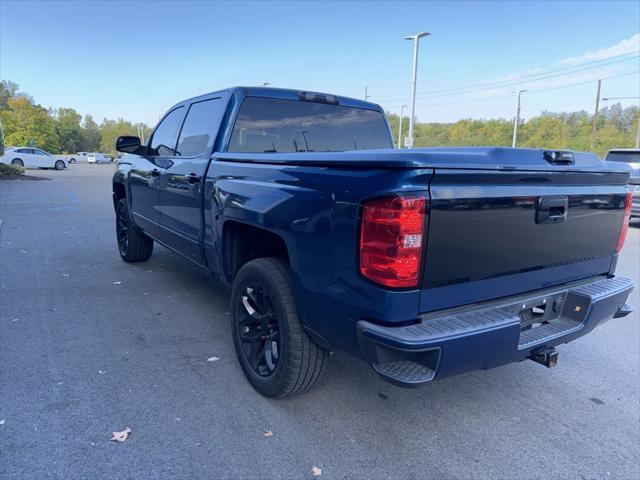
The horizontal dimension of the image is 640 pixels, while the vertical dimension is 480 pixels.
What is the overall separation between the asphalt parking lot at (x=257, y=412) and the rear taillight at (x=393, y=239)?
41.6 inches

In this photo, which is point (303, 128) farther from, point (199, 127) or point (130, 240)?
point (130, 240)

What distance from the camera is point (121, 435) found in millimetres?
2461

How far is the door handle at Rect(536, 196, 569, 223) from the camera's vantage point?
7.56ft

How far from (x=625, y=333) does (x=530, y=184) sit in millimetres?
2921

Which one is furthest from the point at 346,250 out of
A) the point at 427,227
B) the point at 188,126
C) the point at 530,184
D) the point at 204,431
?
the point at 188,126

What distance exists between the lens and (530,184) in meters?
2.24

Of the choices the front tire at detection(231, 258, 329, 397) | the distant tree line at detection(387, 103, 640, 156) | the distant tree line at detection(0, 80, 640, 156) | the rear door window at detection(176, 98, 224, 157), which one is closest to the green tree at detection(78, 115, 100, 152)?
the distant tree line at detection(0, 80, 640, 156)

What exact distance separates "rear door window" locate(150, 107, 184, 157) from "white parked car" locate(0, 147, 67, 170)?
108ft

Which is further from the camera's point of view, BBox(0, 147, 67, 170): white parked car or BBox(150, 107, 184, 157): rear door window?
BBox(0, 147, 67, 170): white parked car

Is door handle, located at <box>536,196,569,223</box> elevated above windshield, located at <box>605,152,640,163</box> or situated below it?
below

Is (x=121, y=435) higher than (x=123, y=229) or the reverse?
the reverse

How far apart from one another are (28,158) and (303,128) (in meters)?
36.5

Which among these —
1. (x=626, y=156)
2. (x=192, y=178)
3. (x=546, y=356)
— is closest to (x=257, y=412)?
(x=546, y=356)

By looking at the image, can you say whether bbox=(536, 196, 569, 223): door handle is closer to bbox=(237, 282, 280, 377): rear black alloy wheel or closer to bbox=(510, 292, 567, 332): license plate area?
bbox=(510, 292, 567, 332): license plate area
